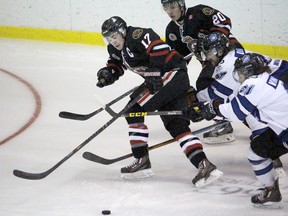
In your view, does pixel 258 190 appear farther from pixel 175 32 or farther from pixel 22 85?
pixel 22 85

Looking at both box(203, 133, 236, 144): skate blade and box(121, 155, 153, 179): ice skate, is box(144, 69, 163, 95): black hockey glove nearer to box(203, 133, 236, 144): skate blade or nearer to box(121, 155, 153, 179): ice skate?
box(121, 155, 153, 179): ice skate

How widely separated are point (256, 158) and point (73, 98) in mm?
2619

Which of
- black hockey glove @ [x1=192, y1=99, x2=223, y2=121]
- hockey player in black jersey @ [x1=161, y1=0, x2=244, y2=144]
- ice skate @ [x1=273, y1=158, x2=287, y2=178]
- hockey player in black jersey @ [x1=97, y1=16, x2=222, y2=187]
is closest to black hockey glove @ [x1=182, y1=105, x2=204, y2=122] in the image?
black hockey glove @ [x1=192, y1=99, x2=223, y2=121]

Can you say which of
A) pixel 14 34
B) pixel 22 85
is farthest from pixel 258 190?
pixel 14 34

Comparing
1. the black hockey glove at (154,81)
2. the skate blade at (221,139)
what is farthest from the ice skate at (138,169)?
Result: the skate blade at (221,139)

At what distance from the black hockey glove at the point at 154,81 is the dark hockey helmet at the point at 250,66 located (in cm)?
61

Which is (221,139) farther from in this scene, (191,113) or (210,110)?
(210,110)

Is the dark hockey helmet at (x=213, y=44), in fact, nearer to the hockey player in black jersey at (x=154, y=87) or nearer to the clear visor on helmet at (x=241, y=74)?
the hockey player in black jersey at (x=154, y=87)

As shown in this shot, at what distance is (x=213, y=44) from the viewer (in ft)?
15.8

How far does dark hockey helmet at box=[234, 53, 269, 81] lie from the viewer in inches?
169

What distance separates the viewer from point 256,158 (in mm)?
4410

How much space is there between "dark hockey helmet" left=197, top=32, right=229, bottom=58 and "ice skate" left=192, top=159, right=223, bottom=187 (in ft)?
2.12

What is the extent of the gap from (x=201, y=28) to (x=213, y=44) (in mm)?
838

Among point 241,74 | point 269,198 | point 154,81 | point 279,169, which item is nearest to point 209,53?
point 154,81
